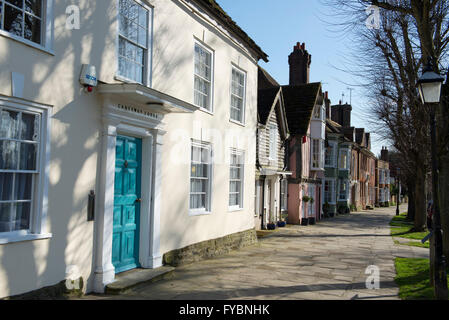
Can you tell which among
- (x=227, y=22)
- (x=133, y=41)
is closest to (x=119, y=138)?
(x=133, y=41)

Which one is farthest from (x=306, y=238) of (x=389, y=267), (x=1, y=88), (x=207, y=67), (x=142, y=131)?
(x=1, y=88)

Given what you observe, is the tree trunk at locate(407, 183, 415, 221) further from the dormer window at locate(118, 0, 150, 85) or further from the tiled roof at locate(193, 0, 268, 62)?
the dormer window at locate(118, 0, 150, 85)

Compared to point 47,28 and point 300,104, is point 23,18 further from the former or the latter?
point 300,104

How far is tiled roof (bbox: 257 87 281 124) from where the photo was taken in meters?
20.1

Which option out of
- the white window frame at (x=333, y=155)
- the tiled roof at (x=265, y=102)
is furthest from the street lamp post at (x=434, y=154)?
the white window frame at (x=333, y=155)

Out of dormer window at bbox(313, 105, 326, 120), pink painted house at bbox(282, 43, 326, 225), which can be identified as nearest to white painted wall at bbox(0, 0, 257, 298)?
pink painted house at bbox(282, 43, 326, 225)

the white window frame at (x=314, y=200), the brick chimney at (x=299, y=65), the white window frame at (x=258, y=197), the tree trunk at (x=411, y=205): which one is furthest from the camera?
the tree trunk at (x=411, y=205)

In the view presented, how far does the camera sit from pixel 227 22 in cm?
1170

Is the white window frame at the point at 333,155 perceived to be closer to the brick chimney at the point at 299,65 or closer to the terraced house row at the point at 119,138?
the brick chimney at the point at 299,65

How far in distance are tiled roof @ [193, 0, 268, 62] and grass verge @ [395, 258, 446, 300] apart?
8.25 m

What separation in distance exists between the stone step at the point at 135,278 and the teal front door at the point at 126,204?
23 centimetres

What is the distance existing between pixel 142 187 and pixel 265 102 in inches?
539

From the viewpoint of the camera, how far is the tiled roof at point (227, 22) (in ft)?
34.7

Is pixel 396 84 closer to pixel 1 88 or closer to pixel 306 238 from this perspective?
pixel 306 238
